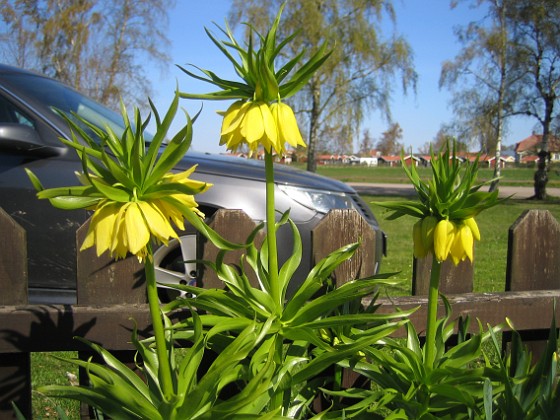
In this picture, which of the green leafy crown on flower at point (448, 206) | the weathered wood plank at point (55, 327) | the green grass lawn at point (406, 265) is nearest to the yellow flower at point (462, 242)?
the green leafy crown on flower at point (448, 206)

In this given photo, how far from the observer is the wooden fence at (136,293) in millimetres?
1802

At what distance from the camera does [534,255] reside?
2.13 m

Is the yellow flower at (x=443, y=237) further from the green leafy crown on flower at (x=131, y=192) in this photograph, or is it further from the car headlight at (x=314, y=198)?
the car headlight at (x=314, y=198)

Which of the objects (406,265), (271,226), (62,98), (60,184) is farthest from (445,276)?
(406,265)

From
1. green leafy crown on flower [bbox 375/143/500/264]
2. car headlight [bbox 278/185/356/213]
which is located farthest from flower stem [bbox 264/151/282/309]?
car headlight [bbox 278/185/356/213]

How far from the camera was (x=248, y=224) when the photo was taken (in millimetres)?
1926

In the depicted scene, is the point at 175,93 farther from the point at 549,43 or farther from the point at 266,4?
the point at 266,4

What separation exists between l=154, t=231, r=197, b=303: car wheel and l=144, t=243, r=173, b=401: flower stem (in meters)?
1.88

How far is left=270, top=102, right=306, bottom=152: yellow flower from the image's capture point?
1215 mm

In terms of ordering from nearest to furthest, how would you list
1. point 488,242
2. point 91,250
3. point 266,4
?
1. point 91,250
2. point 488,242
3. point 266,4

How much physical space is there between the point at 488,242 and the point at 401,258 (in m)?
2.50

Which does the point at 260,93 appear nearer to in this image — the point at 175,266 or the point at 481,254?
the point at 175,266

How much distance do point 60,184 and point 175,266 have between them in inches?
30.9

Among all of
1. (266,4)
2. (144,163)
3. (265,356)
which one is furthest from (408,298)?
(266,4)
